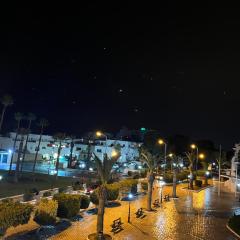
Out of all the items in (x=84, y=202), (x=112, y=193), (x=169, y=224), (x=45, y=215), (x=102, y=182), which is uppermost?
(x=102, y=182)

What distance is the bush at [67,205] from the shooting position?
845 inches

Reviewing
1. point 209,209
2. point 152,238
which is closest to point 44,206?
point 152,238

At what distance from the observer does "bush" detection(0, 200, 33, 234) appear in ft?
51.6

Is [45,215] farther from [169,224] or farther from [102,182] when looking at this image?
[169,224]

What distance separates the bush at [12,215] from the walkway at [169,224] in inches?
Answer: 93.1

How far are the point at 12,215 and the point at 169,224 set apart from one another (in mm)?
12060

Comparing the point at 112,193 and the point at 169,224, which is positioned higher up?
the point at 112,193

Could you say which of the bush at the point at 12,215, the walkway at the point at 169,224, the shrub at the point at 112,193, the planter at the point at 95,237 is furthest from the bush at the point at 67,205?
the shrub at the point at 112,193

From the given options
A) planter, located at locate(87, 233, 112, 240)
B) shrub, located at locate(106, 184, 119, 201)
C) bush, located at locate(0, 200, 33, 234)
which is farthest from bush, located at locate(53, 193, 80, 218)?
shrub, located at locate(106, 184, 119, 201)

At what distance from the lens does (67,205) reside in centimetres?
2159

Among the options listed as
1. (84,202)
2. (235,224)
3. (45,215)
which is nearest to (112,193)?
(84,202)

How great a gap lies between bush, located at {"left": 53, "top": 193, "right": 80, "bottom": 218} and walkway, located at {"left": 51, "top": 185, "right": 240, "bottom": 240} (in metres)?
1.02

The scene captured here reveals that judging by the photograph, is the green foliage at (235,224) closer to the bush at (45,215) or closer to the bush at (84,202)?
the bush at (84,202)

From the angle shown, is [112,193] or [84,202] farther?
[112,193]
